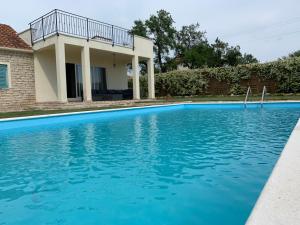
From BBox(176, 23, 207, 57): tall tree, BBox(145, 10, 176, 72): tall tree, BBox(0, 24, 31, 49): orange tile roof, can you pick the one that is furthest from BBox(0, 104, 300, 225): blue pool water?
BBox(176, 23, 207, 57): tall tree

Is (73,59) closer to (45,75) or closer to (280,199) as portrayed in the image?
(45,75)

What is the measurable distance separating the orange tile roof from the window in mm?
1025

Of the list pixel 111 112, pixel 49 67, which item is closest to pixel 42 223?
pixel 111 112

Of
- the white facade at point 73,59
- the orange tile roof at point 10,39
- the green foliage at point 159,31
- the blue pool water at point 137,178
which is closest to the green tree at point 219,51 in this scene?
the green foliage at point 159,31

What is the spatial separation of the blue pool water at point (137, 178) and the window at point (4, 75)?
8.31m

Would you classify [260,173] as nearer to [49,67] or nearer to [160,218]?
[160,218]

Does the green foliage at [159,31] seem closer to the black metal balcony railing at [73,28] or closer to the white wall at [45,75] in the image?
the black metal balcony railing at [73,28]

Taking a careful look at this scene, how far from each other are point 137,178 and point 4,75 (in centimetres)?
1298

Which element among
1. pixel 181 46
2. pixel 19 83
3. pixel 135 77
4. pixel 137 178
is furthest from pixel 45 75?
pixel 181 46

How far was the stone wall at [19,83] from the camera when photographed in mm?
14328

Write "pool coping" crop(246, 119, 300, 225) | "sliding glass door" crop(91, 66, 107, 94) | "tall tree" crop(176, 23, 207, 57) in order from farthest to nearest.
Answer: "tall tree" crop(176, 23, 207, 57) < "sliding glass door" crop(91, 66, 107, 94) < "pool coping" crop(246, 119, 300, 225)

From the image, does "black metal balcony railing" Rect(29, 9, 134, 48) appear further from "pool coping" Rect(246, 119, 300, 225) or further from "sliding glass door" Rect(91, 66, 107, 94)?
"pool coping" Rect(246, 119, 300, 225)

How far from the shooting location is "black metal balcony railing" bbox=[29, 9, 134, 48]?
14.3m

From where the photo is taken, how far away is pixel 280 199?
2.05 m
